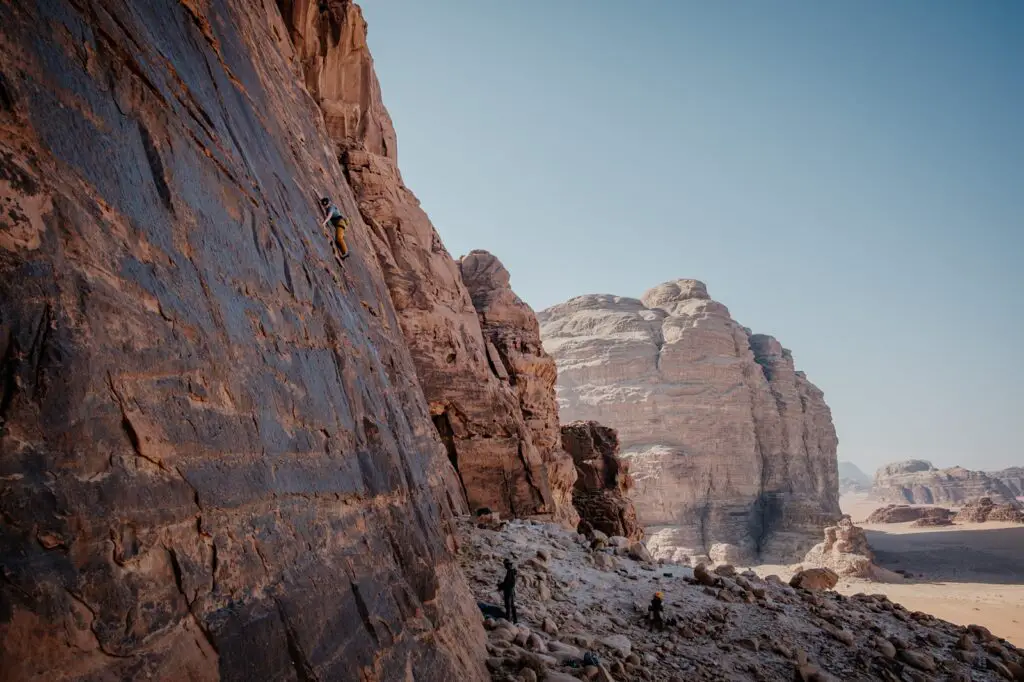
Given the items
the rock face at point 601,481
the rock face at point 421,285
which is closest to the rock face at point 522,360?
the rock face at point 421,285

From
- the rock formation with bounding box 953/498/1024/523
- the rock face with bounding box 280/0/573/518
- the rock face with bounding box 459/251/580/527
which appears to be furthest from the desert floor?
the rock face with bounding box 280/0/573/518

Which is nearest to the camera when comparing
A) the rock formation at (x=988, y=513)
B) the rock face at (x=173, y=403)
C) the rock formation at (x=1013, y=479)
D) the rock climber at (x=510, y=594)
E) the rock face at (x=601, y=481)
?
the rock face at (x=173, y=403)

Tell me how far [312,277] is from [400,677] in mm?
3548

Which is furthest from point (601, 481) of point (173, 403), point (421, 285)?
point (173, 403)

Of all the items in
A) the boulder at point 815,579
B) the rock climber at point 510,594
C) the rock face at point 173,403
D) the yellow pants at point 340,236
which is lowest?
the boulder at point 815,579

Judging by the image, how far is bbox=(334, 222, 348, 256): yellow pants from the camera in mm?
6902

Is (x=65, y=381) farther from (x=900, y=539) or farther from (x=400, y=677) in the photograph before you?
(x=900, y=539)

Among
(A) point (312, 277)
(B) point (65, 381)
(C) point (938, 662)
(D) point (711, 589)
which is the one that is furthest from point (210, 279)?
(C) point (938, 662)

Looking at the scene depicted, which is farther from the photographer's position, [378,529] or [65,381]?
[378,529]

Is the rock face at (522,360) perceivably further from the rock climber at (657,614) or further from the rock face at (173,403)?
the rock face at (173,403)

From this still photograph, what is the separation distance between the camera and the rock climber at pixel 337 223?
6.91 meters

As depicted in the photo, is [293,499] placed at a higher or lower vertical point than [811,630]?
higher

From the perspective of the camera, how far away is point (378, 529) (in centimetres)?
465

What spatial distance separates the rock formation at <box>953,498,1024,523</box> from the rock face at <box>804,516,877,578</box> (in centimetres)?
3163
